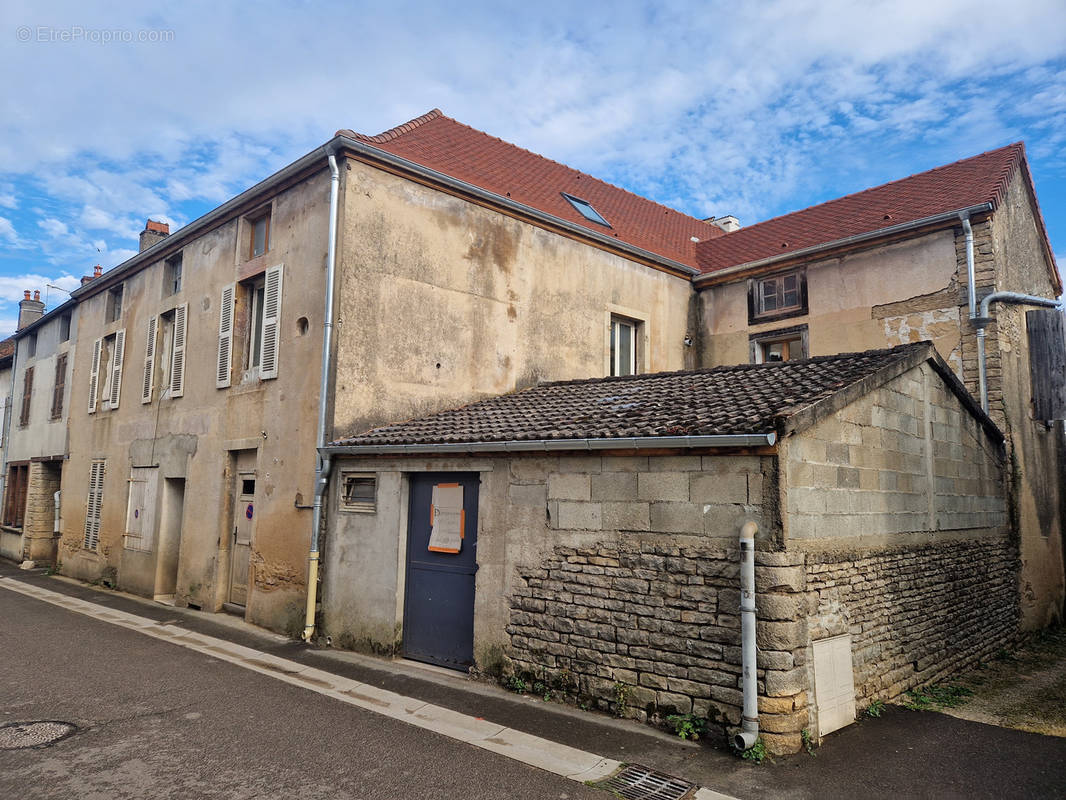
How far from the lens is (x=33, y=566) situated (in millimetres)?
16891

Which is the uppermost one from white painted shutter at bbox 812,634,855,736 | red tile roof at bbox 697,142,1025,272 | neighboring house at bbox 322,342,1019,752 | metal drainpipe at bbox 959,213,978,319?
red tile roof at bbox 697,142,1025,272

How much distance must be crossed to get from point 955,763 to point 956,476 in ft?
14.3

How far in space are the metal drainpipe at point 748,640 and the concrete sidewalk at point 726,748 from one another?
201 millimetres

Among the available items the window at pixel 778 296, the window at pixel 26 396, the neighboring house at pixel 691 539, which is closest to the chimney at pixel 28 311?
the window at pixel 26 396

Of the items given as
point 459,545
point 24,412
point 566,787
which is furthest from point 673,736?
point 24,412

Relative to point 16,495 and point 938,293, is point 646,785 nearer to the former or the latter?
point 938,293

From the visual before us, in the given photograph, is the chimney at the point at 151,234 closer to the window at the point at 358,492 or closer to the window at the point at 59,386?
the window at the point at 59,386

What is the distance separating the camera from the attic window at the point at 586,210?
45.0ft

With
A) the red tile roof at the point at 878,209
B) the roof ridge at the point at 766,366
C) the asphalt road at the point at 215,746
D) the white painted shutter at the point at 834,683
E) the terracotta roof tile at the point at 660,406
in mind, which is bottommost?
the asphalt road at the point at 215,746

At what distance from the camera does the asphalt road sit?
4.66 m

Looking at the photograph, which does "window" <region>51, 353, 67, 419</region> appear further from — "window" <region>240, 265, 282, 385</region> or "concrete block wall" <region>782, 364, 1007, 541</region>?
"concrete block wall" <region>782, 364, 1007, 541</region>

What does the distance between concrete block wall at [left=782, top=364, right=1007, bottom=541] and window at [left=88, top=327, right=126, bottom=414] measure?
544 inches

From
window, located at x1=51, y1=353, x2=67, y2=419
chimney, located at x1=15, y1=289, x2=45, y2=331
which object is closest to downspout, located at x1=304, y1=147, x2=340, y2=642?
window, located at x1=51, y1=353, x2=67, y2=419

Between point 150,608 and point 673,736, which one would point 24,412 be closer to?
point 150,608
